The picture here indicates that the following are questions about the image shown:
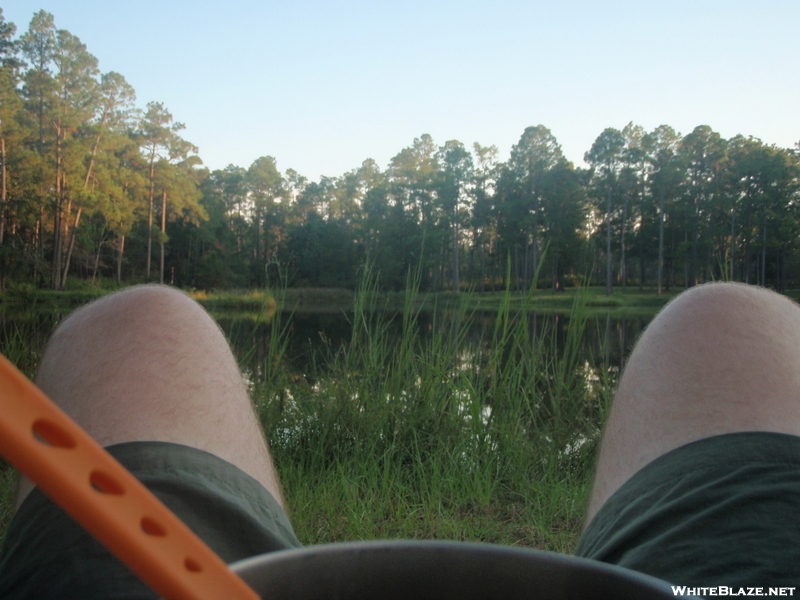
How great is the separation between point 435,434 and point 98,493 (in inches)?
77.4

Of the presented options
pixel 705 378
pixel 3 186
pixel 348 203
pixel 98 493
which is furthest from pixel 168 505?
pixel 348 203

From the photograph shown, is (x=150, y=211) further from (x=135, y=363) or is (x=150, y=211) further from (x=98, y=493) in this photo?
(x=98, y=493)

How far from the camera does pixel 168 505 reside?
42 centimetres

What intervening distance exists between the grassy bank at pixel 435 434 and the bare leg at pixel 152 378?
940 millimetres

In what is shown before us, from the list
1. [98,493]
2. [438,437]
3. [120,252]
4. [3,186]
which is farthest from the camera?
[120,252]

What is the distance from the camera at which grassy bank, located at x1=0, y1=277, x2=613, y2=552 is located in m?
1.53

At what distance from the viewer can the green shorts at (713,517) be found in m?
0.39

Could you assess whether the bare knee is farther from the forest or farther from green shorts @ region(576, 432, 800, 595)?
the forest

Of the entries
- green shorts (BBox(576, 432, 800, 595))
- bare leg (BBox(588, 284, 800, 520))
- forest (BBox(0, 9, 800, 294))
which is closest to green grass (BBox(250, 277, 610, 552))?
bare leg (BBox(588, 284, 800, 520))

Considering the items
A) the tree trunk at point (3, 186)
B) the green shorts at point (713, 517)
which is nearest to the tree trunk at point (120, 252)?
the tree trunk at point (3, 186)

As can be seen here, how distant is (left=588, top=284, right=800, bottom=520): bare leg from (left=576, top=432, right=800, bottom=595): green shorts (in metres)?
0.05

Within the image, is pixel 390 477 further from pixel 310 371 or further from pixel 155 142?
pixel 155 142

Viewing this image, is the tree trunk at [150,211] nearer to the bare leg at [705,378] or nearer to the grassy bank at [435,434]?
the grassy bank at [435,434]

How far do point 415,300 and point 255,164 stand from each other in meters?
26.0
